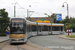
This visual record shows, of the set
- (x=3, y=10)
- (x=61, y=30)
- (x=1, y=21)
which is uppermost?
(x=3, y=10)

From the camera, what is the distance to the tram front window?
53.5 ft

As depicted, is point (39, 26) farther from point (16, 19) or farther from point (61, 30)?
point (16, 19)

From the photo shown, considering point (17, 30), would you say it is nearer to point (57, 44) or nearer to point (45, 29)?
point (57, 44)

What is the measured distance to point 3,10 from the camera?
1508 inches

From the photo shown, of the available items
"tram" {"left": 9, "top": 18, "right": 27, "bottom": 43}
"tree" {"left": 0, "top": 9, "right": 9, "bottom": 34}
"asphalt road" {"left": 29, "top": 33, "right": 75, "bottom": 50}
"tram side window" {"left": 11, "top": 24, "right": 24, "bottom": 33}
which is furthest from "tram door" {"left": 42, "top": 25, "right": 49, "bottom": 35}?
"tram side window" {"left": 11, "top": 24, "right": 24, "bottom": 33}

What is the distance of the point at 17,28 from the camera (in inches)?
648

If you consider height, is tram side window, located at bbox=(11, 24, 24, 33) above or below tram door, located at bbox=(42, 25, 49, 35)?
above

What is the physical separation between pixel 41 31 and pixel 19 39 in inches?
796

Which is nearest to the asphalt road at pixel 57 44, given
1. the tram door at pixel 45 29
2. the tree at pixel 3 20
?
the tram door at pixel 45 29

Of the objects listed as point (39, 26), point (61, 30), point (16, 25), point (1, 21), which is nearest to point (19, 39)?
point (16, 25)

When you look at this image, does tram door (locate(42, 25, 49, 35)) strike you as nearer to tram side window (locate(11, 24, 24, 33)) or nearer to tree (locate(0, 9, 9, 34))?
tree (locate(0, 9, 9, 34))

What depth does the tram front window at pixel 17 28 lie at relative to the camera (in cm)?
1630

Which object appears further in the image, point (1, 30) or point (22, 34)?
point (1, 30)

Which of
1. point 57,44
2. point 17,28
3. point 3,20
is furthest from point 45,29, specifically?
point 17,28
